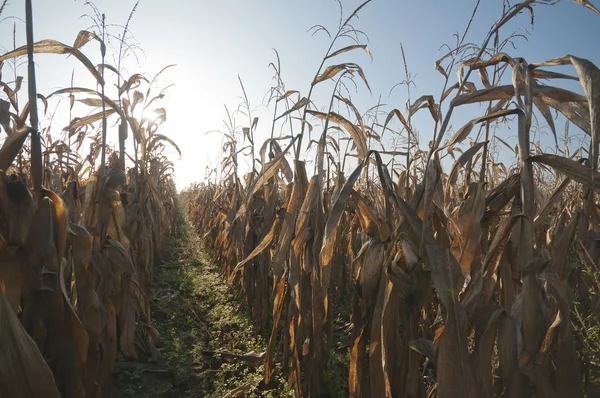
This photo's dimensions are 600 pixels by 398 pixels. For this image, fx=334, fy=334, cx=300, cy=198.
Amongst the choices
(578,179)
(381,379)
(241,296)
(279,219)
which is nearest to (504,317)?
(578,179)

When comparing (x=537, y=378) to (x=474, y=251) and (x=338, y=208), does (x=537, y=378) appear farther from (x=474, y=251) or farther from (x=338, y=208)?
(x=338, y=208)

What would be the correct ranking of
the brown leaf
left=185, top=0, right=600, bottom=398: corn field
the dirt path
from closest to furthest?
1. left=185, top=0, right=600, bottom=398: corn field
2. the brown leaf
3. the dirt path

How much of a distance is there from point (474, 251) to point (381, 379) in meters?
0.69

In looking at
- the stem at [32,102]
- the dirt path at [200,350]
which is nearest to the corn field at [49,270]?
the stem at [32,102]

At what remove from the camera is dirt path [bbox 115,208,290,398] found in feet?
7.45

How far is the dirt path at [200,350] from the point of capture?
7.45 ft

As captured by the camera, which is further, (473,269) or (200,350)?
(200,350)

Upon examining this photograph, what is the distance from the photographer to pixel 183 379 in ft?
7.81

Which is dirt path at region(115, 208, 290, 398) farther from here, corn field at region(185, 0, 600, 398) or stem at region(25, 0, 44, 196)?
stem at region(25, 0, 44, 196)

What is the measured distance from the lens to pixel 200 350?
9.06 feet

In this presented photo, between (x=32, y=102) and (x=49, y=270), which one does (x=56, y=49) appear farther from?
(x=49, y=270)

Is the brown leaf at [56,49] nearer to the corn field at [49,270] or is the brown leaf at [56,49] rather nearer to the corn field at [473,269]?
the corn field at [49,270]

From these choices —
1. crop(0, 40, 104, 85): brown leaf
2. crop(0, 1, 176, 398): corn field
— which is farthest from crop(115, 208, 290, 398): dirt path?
crop(0, 40, 104, 85): brown leaf

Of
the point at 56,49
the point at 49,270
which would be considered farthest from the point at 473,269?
the point at 56,49
